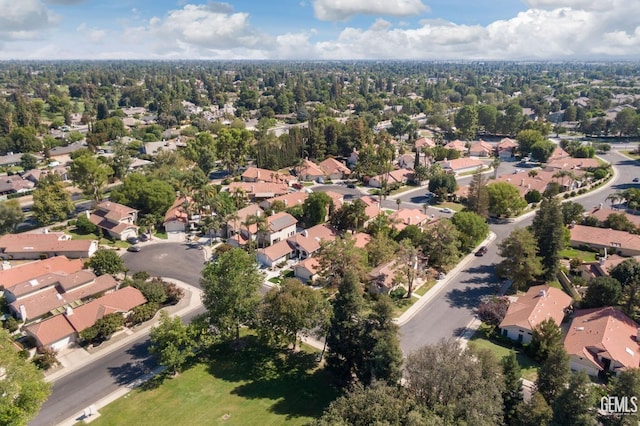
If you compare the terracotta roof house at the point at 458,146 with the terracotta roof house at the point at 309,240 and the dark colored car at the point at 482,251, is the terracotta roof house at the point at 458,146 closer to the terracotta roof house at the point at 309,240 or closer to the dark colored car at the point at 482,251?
the dark colored car at the point at 482,251

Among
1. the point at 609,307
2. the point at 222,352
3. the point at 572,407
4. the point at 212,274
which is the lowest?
the point at 222,352

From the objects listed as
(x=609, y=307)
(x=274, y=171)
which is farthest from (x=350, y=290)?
(x=274, y=171)

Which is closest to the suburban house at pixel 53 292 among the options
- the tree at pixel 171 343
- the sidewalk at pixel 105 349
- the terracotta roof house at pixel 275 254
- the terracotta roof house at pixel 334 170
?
the sidewalk at pixel 105 349

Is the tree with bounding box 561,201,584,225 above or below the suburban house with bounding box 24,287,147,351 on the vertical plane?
above

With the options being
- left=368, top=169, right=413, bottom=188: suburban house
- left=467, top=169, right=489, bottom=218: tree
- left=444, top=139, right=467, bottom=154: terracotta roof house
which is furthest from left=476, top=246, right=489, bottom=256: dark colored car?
left=444, top=139, right=467, bottom=154: terracotta roof house

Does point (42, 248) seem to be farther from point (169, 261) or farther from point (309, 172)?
point (309, 172)

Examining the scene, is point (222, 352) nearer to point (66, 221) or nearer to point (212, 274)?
point (212, 274)

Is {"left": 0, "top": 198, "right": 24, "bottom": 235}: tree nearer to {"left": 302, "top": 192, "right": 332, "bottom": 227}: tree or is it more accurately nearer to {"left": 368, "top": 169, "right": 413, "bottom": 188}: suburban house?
{"left": 302, "top": 192, "right": 332, "bottom": 227}: tree
